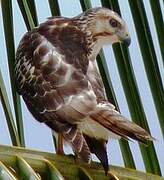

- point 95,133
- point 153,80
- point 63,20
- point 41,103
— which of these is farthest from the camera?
point 63,20

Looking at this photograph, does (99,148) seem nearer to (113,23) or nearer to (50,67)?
(50,67)

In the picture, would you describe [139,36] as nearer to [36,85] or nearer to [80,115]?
[80,115]

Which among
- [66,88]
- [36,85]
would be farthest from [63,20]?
[66,88]

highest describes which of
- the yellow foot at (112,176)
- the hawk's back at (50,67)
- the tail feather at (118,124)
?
the hawk's back at (50,67)

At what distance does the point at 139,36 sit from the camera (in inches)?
57.4

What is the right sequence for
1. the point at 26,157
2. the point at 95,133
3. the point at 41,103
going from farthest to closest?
the point at 41,103
the point at 95,133
the point at 26,157

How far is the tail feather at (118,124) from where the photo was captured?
1229mm

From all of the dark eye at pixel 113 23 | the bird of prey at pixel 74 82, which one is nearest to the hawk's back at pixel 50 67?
the bird of prey at pixel 74 82

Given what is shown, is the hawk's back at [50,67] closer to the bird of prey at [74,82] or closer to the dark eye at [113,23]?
the bird of prey at [74,82]

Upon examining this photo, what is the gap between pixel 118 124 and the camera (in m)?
1.33

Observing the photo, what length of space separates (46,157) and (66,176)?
0.05m

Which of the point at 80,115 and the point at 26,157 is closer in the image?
the point at 26,157

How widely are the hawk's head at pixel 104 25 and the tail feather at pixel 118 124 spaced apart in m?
0.66

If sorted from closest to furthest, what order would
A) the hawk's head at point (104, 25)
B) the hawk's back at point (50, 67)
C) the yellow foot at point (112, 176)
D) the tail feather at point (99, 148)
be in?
the yellow foot at point (112, 176)
the tail feather at point (99, 148)
the hawk's back at point (50, 67)
the hawk's head at point (104, 25)
